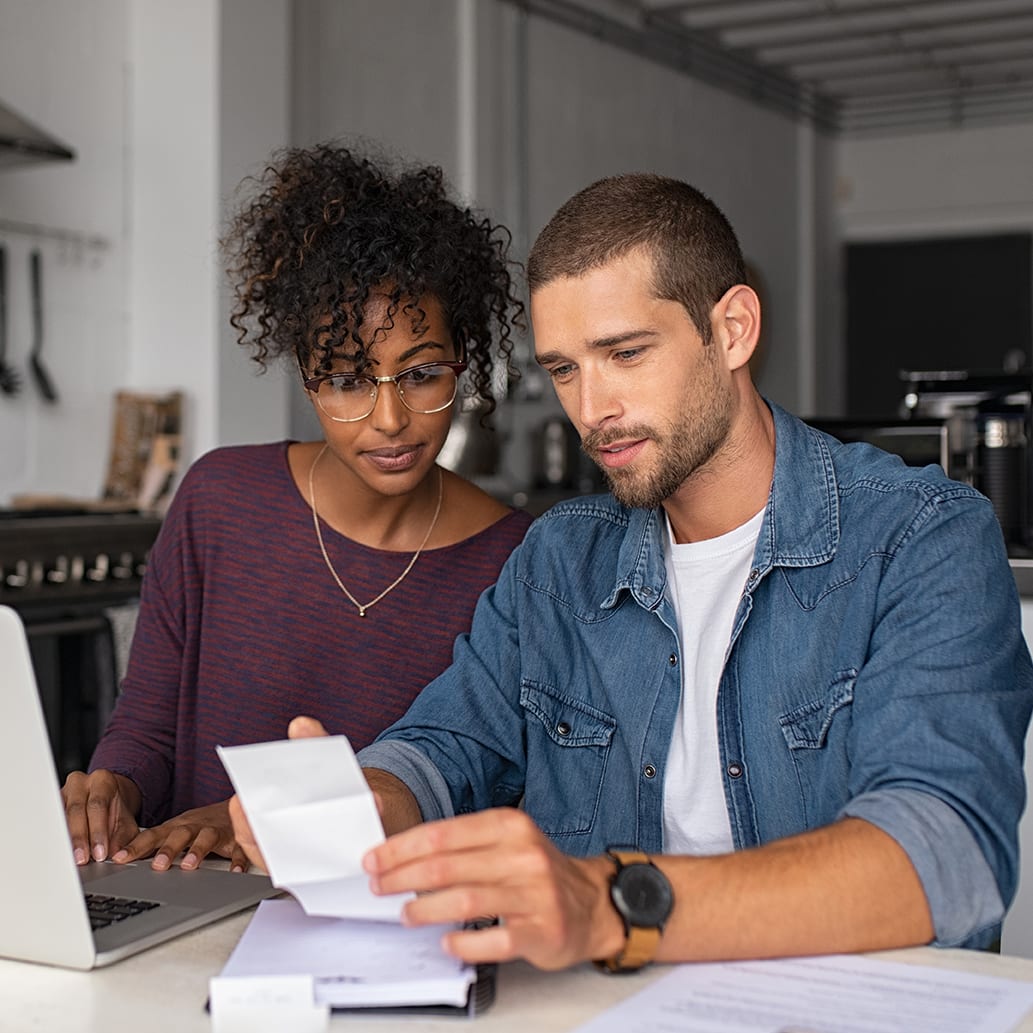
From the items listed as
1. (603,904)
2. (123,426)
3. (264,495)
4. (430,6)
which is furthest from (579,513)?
(430,6)

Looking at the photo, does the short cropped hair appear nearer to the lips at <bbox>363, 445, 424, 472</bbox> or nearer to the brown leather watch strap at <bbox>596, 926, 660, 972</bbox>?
the lips at <bbox>363, 445, 424, 472</bbox>

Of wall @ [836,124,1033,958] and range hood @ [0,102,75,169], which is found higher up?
wall @ [836,124,1033,958]

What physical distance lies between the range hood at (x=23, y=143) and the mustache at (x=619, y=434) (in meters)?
2.36

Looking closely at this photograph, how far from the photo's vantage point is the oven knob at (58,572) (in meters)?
3.23

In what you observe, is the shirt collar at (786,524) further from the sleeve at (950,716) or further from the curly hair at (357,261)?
the curly hair at (357,261)

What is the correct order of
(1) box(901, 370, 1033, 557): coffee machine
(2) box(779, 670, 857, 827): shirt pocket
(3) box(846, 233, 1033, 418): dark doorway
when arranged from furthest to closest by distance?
(3) box(846, 233, 1033, 418): dark doorway, (1) box(901, 370, 1033, 557): coffee machine, (2) box(779, 670, 857, 827): shirt pocket

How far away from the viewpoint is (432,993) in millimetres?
943

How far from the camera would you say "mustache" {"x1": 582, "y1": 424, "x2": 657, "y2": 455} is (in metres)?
1.40

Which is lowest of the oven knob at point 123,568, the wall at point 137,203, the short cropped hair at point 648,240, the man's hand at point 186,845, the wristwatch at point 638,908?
the man's hand at point 186,845

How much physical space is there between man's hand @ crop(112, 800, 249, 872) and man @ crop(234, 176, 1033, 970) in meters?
0.16

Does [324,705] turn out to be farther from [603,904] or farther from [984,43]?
[984,43]

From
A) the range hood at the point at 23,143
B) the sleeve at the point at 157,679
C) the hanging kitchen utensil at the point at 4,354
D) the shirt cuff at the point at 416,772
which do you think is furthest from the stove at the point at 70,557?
the shirt cuff at the point at 416,772

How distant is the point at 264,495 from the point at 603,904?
3.34 feet

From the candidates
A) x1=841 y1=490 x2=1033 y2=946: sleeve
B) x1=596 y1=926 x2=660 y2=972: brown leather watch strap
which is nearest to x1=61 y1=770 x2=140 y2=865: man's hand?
x1=596 y1=926 x2=660 y2=972: brown leather watch strap
